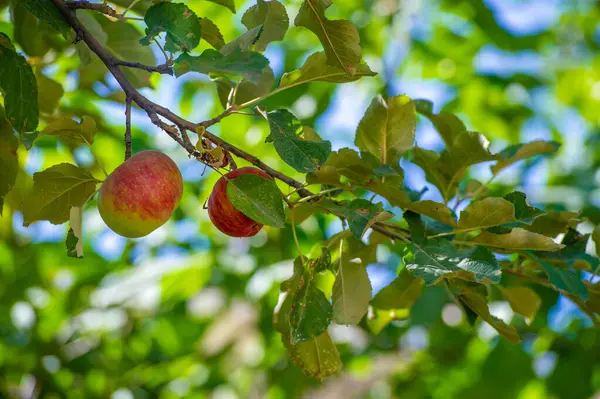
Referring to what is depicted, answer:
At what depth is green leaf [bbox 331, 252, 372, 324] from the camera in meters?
0.72

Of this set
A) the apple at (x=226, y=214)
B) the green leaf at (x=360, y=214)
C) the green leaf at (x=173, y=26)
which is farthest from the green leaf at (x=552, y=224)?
the green leaf at (x=173, y=26)

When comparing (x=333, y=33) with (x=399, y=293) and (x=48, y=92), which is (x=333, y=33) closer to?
(x=399, y=293)

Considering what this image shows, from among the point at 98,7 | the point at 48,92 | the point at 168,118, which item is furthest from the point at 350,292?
the point at 48,92

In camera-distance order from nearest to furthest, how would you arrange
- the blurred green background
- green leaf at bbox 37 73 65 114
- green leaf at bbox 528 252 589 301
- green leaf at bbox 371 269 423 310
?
green leaf at bbox 528 252 589 301 < green leaf at bbox 371 269 423 310 < green leaf at bbox 37 73 65 114 < the blurred green background

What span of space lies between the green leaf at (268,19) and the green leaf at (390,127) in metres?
0.15

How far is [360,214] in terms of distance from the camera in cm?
66

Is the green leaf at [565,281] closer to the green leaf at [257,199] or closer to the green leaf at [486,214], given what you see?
the green leaf at [486,214]

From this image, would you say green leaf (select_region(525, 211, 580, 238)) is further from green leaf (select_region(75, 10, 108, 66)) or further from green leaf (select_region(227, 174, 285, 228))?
green leaf (select_region(75, 10, 108, 66))

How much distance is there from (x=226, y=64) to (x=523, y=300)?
60cm

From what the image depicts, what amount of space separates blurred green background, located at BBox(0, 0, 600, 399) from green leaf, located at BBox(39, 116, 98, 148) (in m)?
0.76

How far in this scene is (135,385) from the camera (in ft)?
6.04

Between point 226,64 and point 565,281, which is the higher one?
point 226,64

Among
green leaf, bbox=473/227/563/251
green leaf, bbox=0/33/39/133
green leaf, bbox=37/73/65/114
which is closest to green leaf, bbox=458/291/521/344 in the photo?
green leaf, bbox=473/227/563/251

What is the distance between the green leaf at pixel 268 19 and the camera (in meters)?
0.74
